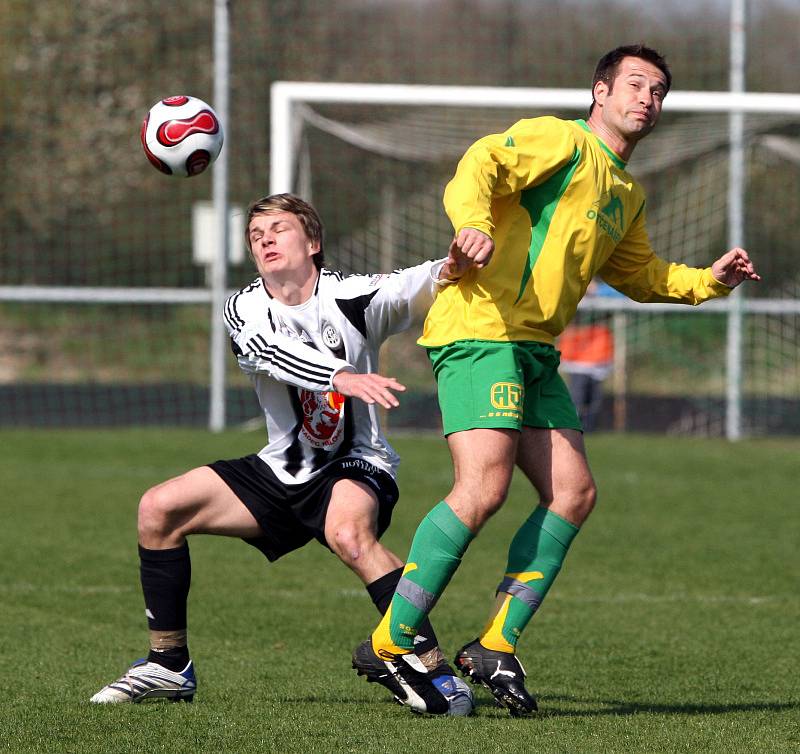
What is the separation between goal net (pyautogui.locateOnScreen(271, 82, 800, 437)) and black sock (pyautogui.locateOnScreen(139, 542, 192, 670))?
945cm

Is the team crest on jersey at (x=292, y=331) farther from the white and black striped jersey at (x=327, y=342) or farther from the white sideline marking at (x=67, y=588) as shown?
the white sideline marking at (x=67, y=588)

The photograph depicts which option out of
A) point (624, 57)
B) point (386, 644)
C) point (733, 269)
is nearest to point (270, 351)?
point (386, 644)

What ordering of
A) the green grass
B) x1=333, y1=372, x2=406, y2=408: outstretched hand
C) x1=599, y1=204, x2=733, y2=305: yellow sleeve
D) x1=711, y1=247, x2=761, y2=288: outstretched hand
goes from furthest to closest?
1. x1=599, y1=204, x2=733, y2=305: yellow sleeve
2. x1=711, y1=247, x2=761, y2=288: outstretched hand
3. the green grass
4. x1=333, y1=372, x2=406, y2=408: outstretched hand

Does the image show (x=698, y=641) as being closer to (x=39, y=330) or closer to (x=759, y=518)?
(x=759, y=518)

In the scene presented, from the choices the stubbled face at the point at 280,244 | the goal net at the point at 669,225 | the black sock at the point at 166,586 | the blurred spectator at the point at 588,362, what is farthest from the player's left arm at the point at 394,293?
the blurred spectator at the point at 588,362

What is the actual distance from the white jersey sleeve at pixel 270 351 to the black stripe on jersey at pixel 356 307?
0.16m

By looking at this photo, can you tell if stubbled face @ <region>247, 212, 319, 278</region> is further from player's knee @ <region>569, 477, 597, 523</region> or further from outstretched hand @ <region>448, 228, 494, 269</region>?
player's knee @ <region>569, 477, 597, 523</region>

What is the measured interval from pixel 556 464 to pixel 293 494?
84 centimetres

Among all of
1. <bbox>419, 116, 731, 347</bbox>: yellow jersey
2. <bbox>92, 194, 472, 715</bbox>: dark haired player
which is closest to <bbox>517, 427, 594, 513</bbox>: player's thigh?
<bbox>419, 116, 731, 347</bbox>: yellow jersey

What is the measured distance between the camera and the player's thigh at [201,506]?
4.74m

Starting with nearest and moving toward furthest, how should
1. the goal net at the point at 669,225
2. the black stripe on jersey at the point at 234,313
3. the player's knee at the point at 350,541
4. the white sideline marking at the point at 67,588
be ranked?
1. the player's knee at the point at 350,541
2. the black stripe on jersey at the point at 234,313
3. the white sideline marking at the point at 67,588
4. the goal net at the point at 669,225

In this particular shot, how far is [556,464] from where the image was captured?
4.70 meters

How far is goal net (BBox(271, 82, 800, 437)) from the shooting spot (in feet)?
50.1

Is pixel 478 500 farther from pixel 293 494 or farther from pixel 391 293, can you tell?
pixel 391 293
